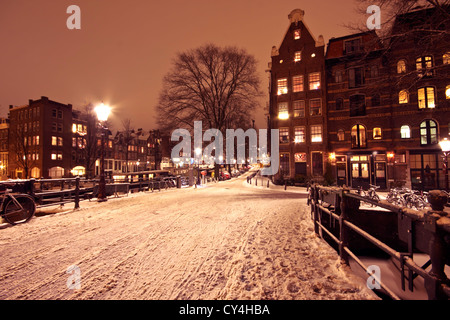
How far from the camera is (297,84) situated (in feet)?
81.1

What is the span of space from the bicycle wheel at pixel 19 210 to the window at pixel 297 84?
994 inches

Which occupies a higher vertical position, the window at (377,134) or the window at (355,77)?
the window at (355,77)

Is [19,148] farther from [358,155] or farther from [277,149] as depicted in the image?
[358,155]

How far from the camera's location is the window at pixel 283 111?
82.2 ft

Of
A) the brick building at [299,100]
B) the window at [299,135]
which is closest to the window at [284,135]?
the brick building at [299,100]

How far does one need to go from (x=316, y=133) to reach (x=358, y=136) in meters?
4.09

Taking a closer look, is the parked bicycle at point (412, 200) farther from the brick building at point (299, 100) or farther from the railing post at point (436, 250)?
the brick building at point (299, 100)

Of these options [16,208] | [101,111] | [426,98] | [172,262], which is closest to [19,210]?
[16,208]

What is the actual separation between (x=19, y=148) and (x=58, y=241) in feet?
141

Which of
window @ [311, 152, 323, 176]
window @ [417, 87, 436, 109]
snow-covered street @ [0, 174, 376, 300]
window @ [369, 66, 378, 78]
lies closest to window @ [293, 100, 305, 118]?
window @ [311, 152, 323, 176]

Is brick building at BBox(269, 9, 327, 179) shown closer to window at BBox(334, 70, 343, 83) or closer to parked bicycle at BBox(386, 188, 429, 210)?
window at BBox(334, 70, 343, 83)

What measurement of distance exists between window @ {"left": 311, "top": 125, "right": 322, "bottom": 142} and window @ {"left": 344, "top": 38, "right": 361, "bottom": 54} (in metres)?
8.49

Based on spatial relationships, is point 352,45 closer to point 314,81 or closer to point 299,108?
point 314,81
